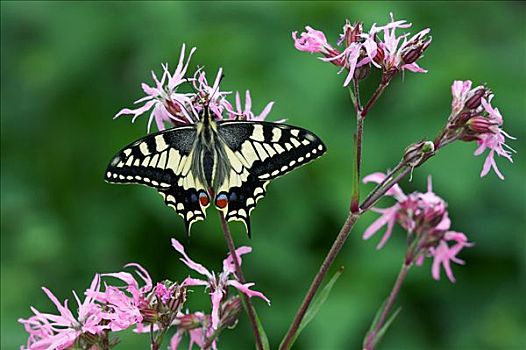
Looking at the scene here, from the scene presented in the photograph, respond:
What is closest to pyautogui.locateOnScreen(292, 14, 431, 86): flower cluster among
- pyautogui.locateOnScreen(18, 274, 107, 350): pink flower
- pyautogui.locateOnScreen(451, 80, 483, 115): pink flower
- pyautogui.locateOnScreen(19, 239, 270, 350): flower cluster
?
pyautogui.locateOnScreen(451, 80, 483, 115): pink flower

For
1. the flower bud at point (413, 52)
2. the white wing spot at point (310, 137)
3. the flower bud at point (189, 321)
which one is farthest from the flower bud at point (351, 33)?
the flower bud at point (189, 321)

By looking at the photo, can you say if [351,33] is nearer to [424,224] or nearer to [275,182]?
[424,224]

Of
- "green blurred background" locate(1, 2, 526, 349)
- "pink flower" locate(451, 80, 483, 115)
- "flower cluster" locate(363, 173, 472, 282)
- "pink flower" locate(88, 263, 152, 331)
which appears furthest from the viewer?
"green blurred background" locate(1, 2, 526, 349)

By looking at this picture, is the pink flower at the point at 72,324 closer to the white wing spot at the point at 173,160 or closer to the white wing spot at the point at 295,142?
the white wing spot at the point at 173,160

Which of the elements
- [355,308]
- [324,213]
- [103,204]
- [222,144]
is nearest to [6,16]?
[103,204]

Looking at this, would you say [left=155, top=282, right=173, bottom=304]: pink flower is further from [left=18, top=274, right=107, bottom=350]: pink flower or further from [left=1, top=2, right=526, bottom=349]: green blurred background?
[left=1, top=2, right=526, bottom=349]: green blurred background

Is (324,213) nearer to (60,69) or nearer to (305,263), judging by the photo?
(305,263)
